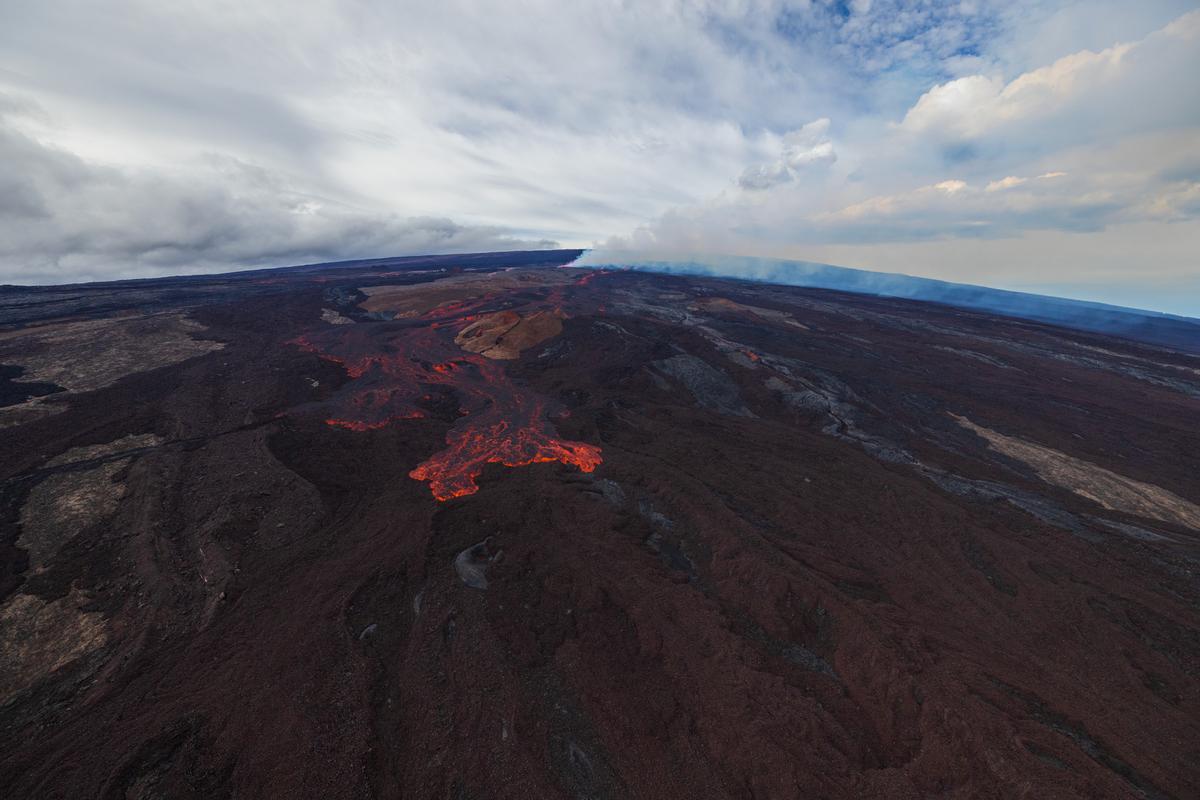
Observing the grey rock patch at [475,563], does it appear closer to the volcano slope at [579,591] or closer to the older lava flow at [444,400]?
the volcano slope at [579,591]

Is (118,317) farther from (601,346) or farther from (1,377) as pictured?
(601,346)

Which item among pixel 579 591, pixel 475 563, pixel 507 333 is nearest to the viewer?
pixel 579 591

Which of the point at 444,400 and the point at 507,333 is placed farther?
the point at 507,333

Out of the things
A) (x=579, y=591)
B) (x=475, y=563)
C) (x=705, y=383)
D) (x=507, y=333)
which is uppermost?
(x=507, y=333)

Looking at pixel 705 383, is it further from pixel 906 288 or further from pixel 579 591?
pixel 906 288

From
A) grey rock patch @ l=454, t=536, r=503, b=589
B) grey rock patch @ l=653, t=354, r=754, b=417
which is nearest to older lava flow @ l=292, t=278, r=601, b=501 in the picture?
grey rock patch @ l=454, t=536, r=503, b=589

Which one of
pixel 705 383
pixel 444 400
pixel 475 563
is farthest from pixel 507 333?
pixel 475 563

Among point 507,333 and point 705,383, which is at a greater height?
point 507,333

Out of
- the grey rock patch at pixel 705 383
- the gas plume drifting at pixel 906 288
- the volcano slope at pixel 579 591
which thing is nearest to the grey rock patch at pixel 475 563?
the volcano slope at pixel 579 591

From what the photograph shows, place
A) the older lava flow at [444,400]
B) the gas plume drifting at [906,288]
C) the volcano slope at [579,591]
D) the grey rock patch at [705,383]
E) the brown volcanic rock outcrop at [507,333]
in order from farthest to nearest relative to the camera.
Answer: the gas plume drifting at [906,288], the brown volcanic rock outcrop at [507,333], the grey rock patch at [705,383], the older lava flow at [444,400], the volcano slope at [579,591]
